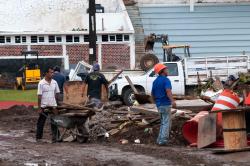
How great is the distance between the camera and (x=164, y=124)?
15859 millimetres

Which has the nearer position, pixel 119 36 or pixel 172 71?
pixel 172 71

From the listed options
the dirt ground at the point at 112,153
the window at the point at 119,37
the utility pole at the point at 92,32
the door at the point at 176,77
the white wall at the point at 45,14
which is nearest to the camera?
the dirt ground at the point at 112,153

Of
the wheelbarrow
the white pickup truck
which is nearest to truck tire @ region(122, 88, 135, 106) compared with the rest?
the white pickup truck

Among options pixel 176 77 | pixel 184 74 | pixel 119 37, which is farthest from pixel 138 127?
pixel 119 37

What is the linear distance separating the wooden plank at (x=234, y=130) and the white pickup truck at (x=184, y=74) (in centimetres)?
1404

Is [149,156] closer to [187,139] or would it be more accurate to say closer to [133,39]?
[187,139]

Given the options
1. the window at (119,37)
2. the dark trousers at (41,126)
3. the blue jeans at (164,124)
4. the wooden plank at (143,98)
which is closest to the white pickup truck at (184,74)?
the wooden plank at (143,98)

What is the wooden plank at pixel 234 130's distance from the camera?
14.6 m

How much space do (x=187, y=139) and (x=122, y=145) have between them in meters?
1.47

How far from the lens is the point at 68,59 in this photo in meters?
46.5

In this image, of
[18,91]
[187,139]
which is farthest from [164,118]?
[18,91]

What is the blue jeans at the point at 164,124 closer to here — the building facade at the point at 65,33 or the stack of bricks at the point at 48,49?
the building facade at the point at 65,33

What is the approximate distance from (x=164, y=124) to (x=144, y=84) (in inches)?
537

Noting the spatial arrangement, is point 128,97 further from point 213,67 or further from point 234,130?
point 234,130
